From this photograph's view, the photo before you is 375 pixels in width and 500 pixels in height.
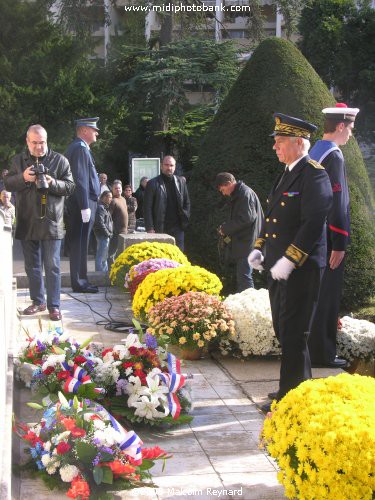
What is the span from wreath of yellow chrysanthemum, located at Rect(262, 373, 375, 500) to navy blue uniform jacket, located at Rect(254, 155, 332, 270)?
1.22 meters

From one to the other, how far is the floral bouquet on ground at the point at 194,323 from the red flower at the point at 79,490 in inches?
108

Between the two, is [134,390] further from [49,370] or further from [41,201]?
[41,201]

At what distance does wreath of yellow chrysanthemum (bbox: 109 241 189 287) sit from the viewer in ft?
30.5

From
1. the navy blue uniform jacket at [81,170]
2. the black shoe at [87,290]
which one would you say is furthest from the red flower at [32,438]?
the black shoe at [87,290]

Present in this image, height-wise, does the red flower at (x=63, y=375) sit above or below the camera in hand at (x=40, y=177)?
below

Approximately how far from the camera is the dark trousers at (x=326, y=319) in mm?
6086

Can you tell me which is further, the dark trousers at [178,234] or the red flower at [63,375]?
the dark trousers at [178,234]

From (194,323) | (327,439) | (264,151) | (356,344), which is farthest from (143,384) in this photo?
(264,151)

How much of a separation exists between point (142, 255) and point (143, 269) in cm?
64

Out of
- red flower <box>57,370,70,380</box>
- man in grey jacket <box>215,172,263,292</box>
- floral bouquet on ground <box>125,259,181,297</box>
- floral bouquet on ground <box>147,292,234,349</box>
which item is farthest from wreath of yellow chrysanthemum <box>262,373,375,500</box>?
floral bouquet on ground <box>125,259,181,297</box>

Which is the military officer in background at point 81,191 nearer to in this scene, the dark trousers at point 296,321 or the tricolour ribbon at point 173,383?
the tricolour ribbon at point 173,383

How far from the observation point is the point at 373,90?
1533 inches

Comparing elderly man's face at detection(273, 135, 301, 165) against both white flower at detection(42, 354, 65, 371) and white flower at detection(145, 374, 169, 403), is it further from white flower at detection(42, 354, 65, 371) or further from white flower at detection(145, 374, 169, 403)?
white flower at detection(42, 354, 65, 371)

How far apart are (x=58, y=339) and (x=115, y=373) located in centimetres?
67
